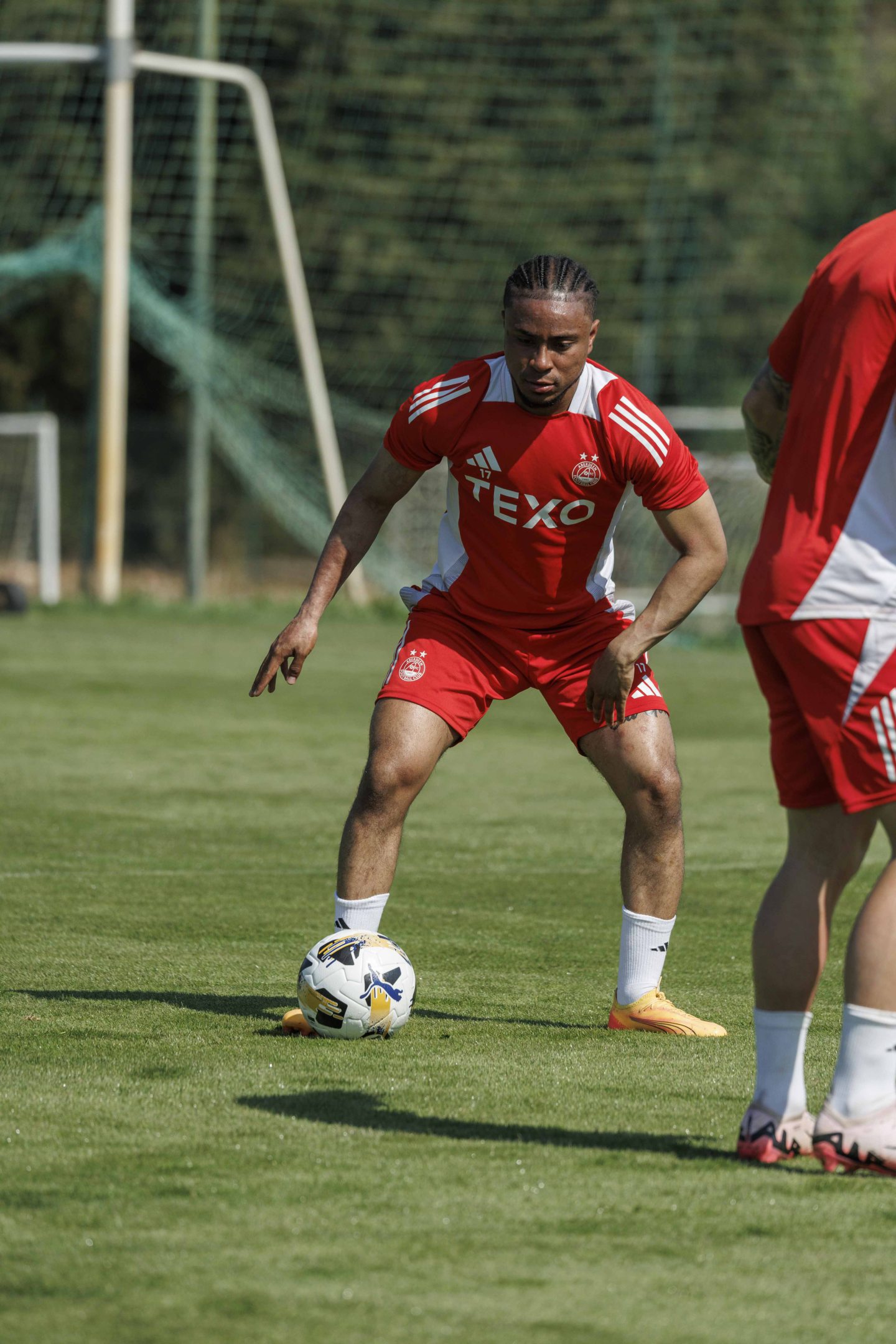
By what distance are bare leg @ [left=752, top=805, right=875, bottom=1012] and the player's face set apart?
66.2 inches

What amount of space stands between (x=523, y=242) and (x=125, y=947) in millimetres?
28841

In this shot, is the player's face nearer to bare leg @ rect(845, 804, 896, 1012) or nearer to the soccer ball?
the soccer ball

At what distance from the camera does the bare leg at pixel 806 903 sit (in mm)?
3691

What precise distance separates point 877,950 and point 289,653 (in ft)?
6.51

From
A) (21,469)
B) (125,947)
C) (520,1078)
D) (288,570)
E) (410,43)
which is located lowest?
(288,570)

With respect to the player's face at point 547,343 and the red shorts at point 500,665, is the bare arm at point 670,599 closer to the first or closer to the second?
the red shorts at point 500,665

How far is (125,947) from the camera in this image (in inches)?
239

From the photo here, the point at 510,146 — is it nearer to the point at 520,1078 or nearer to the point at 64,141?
the point at 64,141

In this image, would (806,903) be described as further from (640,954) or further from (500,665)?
(500,665)

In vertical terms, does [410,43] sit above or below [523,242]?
above

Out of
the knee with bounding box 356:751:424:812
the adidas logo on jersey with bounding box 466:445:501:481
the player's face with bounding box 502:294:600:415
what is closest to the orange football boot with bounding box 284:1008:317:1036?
the knee with bounding box 356:751:424:812

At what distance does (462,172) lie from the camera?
109 ft

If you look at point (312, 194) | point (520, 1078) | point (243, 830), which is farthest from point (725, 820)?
point (312, 194)

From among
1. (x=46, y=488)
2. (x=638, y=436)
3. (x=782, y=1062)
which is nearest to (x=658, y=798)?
(x=638, y=436)
